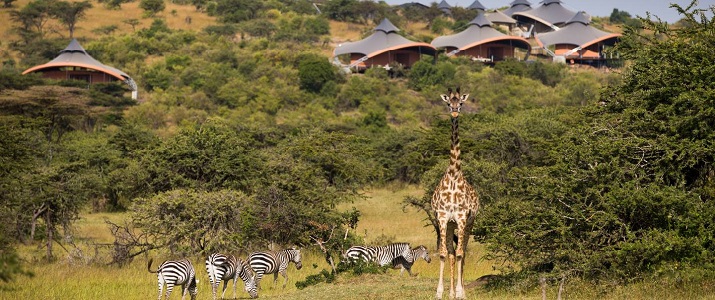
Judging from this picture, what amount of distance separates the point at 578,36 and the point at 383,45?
2032 centimetres

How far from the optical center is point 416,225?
31703 mm

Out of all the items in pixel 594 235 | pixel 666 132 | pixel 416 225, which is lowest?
pixel 416 225

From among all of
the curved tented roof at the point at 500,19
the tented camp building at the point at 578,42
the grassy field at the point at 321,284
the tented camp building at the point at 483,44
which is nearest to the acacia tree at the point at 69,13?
the tented camp building at the point at 483,44

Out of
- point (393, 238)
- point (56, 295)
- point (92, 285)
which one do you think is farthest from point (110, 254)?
point (393, 238)

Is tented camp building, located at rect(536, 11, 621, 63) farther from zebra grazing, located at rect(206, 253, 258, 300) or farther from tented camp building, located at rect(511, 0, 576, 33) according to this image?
zebra grazing, located at rect(206, 253, 258, 300)

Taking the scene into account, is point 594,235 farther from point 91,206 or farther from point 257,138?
point 257,138

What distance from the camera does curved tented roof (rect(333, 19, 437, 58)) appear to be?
85750 millimetres

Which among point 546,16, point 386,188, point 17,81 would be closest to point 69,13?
point 17,81

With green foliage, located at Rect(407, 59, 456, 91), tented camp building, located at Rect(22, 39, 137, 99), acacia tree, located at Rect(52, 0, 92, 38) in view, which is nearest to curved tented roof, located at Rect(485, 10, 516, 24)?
green foliage, located at Rect(407, 59, 456, 91)

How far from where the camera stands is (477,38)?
298ft

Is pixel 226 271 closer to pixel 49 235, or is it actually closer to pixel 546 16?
pixel 49 235

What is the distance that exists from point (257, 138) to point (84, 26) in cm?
6171

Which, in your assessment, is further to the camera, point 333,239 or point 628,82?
point 333,239

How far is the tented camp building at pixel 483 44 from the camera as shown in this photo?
89.6m
